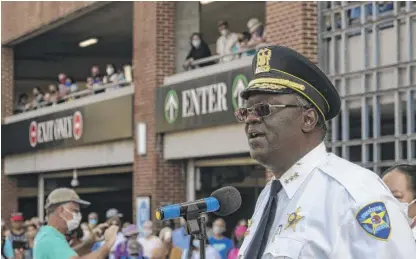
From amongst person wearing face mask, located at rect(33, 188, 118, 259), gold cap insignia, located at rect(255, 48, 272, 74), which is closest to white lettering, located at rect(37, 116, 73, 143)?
person wearing face mask, located at rect(33, 188, 118, 259)

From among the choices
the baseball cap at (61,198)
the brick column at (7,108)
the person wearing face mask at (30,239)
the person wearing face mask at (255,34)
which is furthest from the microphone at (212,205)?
the brick column at (7,108)

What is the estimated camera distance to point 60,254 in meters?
7.12

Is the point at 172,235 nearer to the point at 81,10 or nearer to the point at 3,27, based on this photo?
the point at 81,10

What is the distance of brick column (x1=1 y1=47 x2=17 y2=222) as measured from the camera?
29516 millimetres

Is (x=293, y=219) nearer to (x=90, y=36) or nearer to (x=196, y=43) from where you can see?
(x=196, y=43)

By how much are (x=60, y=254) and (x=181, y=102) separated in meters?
12.5

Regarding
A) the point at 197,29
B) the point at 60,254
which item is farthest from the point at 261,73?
the point at 197,29

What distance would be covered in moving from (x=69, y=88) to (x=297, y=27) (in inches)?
534

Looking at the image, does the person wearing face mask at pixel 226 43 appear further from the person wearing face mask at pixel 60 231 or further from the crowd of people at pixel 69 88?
the person wearing face mask at pixel 60 231

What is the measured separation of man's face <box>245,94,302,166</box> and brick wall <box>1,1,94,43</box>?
69.0 feet

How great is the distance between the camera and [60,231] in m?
7.44

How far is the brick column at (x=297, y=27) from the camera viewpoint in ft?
49.7

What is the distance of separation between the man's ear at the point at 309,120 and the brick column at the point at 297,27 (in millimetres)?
11719

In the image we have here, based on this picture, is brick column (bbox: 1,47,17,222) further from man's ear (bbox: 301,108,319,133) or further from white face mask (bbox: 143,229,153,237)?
man's ear (bbox: 301,108,319,133)
